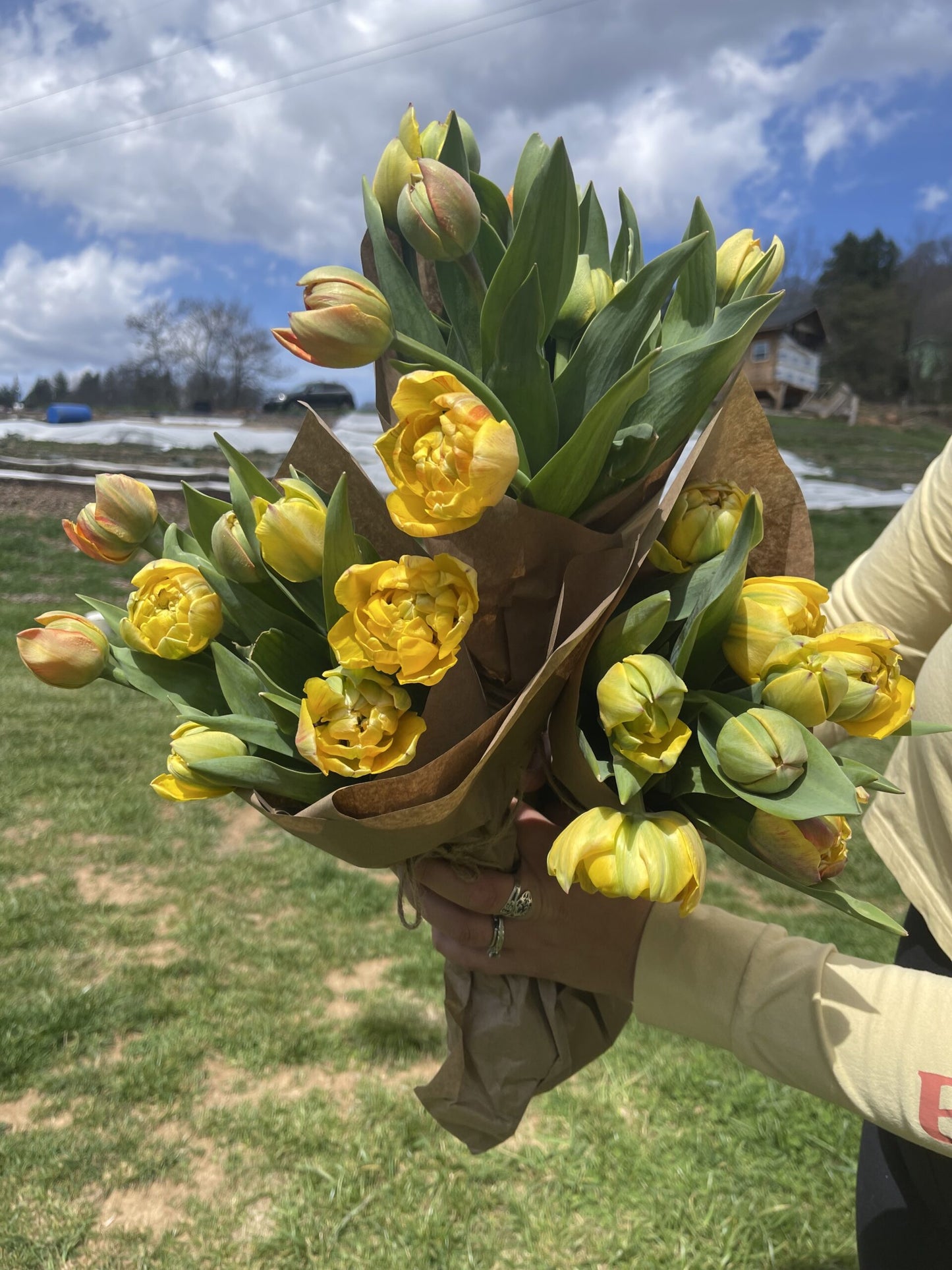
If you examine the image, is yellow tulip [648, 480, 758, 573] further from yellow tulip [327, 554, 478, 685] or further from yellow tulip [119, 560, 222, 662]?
yellow tulip [119, 560, 222, 662]

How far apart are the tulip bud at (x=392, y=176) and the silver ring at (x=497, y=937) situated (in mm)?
528

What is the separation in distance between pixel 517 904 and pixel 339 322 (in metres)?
0.45

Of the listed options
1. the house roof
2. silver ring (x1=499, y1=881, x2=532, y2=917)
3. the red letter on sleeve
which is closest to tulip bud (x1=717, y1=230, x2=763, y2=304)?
silver ring (x1=499, y1=881, x2=532, y2=917)

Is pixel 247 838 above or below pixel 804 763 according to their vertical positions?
below

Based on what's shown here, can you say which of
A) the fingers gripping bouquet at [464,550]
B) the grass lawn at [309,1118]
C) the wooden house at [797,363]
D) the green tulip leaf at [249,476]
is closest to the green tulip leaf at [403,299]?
the fingers gripping bouquet at [464,550]

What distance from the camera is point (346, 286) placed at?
506 millimetres

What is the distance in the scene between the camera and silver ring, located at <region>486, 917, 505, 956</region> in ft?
2.39

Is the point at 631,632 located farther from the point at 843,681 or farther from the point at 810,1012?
the point at 810,1012

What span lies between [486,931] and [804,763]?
357 millimetres

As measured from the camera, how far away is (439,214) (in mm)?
521

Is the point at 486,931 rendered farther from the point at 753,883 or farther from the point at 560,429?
the point at 753,883

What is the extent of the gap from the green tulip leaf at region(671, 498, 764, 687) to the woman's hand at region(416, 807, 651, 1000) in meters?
0.23

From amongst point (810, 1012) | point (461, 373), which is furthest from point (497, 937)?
point (461, 373)

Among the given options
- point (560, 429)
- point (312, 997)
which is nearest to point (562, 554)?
point (560, 429)
